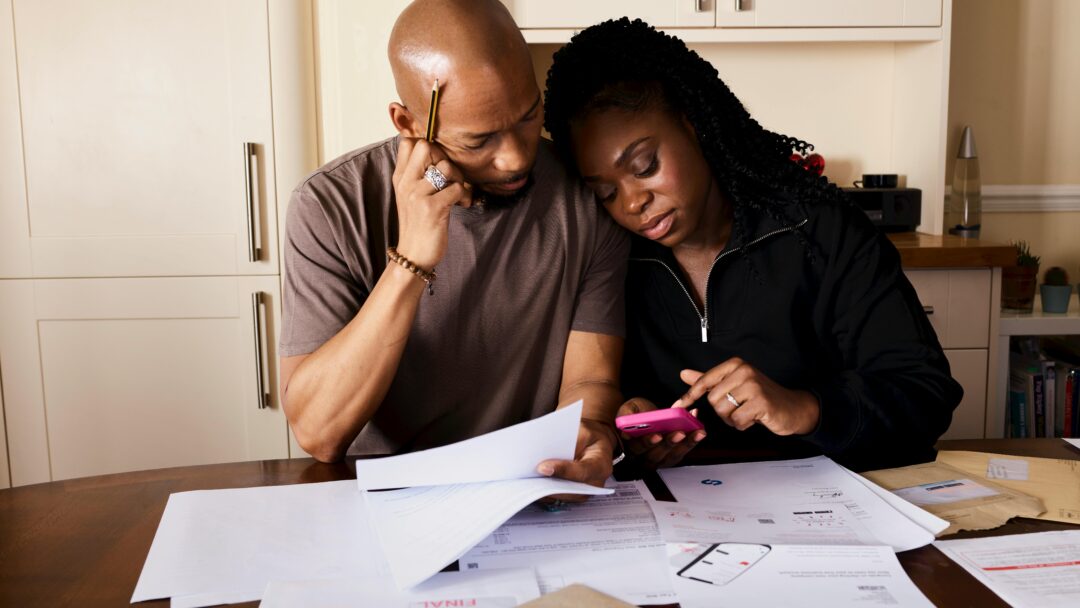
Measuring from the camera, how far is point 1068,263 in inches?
126

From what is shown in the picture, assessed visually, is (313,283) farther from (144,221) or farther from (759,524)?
(144,221)

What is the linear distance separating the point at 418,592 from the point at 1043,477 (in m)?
0.78

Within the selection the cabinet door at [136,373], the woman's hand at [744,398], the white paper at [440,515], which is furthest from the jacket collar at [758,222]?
the cabinet door at [136,373]

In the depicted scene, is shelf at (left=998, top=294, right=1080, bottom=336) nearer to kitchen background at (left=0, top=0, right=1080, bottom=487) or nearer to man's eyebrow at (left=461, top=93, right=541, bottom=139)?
kitchen background at (left=0, top=0, right=1080, bottom=487)

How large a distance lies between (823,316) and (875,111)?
1962 millimetres

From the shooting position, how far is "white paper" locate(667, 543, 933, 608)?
81 centimetres

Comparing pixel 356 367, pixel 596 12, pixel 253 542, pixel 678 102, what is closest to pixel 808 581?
pixel 253 542

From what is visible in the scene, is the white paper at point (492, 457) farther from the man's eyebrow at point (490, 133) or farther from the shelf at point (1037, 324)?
the shelf at point (1037, 324)

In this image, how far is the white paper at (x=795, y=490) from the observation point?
953 millimetres

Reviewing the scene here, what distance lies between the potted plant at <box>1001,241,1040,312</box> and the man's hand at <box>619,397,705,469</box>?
1965 mm

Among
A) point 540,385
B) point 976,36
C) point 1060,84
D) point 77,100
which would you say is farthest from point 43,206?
point 1060,84

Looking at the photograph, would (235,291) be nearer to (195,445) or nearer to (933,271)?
(195,445)

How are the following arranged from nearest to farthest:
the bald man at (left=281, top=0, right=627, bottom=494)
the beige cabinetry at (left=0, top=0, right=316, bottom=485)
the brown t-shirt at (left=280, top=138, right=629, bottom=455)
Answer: the bald man at (left=281, top=0, right=627, bottom=494) → the brown t-shirt at (left=280, top=138, right=629, bottom=455) → the beige cabinetry at (left=0, top=0, right=316, bottom=485)

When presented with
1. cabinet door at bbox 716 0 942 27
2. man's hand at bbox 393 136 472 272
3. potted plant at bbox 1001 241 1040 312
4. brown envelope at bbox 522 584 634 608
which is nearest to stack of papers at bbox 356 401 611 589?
brown envelope at bbox 522 584 634 608
